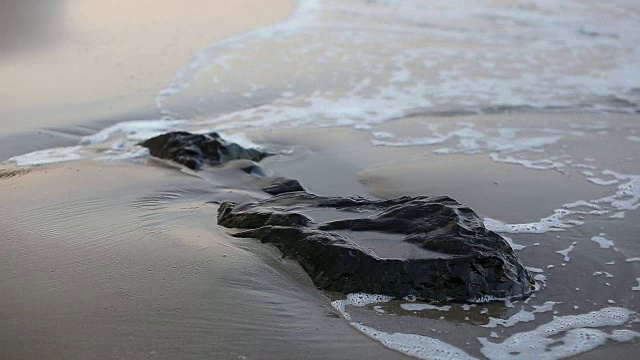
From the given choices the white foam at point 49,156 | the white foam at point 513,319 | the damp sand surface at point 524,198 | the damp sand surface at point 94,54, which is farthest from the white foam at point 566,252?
the damp sand surface at point 94,54

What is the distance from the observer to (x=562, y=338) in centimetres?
281

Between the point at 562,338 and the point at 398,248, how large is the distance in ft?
2.60

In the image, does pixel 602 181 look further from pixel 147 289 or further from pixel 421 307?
pixel 147 289

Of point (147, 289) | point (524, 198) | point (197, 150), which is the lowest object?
point (147, 289)

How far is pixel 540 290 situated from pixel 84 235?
219cm

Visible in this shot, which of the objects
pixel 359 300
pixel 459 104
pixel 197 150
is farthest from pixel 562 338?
pixel 459 104

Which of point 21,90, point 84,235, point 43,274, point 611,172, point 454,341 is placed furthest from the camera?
point 21,90

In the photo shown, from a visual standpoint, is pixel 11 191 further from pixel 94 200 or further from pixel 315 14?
pixel 315 14

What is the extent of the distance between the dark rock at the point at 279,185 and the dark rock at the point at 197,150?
0.50 meters

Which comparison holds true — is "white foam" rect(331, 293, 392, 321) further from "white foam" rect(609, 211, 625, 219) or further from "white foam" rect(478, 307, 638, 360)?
"white foam" rect(609, 211, 625, 219)

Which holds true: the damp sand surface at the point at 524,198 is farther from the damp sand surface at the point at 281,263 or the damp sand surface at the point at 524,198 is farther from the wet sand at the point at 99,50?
the wet sand at the point at 99,50

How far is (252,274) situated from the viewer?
3.17 metres

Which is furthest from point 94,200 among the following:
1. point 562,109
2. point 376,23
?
point 376,23

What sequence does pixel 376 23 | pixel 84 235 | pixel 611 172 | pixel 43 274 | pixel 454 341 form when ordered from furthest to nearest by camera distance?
1. pixel 376 23
2. pixel 611 172
3. pixel 84 235
4. pixel 43 274
5. pixel 454 341
